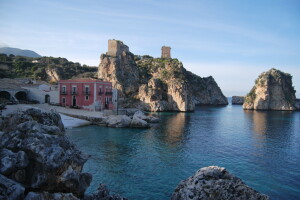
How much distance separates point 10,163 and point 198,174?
7.88 m

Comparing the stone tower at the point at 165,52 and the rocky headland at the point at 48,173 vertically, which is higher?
the stone tower at the point at 165,52

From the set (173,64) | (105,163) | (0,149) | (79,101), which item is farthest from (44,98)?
(173,64)

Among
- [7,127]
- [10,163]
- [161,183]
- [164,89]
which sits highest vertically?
[164,89]

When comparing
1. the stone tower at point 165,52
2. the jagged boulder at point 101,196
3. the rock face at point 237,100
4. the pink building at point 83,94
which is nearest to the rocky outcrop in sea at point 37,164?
the jagged boulder at point 101,196

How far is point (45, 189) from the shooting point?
8258 mm

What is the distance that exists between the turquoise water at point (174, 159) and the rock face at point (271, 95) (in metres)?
66.6

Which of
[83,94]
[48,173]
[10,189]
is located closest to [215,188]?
[48,173]

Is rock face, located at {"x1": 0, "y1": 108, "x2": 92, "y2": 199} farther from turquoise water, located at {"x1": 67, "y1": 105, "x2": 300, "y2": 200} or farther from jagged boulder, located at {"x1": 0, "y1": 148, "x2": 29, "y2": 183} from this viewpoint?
turquoise water, located at {"x1": 67, "y1": 105, "x2": 300, "y2": 200}

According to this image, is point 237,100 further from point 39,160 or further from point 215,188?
point 39,160

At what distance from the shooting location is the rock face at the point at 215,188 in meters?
9.49

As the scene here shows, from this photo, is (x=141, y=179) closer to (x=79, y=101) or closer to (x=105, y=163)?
(x=105, y=163)

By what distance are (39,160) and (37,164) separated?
180 millimetres

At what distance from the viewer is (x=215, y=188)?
9719 millimetres

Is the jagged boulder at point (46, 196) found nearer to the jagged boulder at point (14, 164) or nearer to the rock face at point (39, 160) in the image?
the rock face at point (39, 160)
